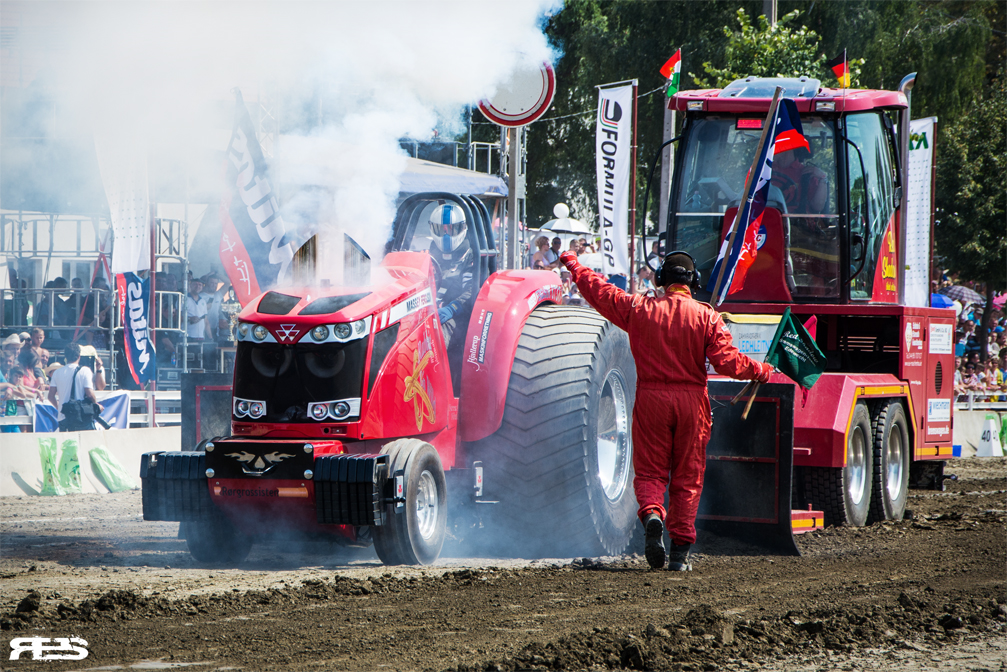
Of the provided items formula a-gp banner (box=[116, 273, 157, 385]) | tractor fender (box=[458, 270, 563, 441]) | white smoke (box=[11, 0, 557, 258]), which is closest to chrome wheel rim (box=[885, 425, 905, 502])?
tractor fender (box=[458, 270, 563, 441])

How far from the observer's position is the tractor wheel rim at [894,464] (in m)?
9.16

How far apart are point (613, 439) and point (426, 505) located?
5.58 ft

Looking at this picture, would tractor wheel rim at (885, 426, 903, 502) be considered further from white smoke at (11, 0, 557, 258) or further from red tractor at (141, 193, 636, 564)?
white smoke at (11, 0, 557, 258)

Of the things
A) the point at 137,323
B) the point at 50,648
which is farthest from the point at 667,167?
the point at 50,648

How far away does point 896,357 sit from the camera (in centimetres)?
926

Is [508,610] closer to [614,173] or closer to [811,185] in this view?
[811,185]

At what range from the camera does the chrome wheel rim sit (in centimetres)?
916

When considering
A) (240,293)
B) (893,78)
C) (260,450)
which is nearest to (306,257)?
(260,450)

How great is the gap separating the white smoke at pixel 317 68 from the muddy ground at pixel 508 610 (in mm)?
2104

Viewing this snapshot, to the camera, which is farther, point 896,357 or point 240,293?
point 240,293

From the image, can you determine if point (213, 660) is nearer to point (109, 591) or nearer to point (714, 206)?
point (109, 591)

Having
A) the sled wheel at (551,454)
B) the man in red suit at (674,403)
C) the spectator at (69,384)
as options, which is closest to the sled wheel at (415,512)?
the sled wheel at (551,454)

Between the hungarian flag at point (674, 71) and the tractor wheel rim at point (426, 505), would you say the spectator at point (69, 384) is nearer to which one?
the tractor wheel rim at point (426, 505)

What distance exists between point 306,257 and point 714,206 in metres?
4.55
